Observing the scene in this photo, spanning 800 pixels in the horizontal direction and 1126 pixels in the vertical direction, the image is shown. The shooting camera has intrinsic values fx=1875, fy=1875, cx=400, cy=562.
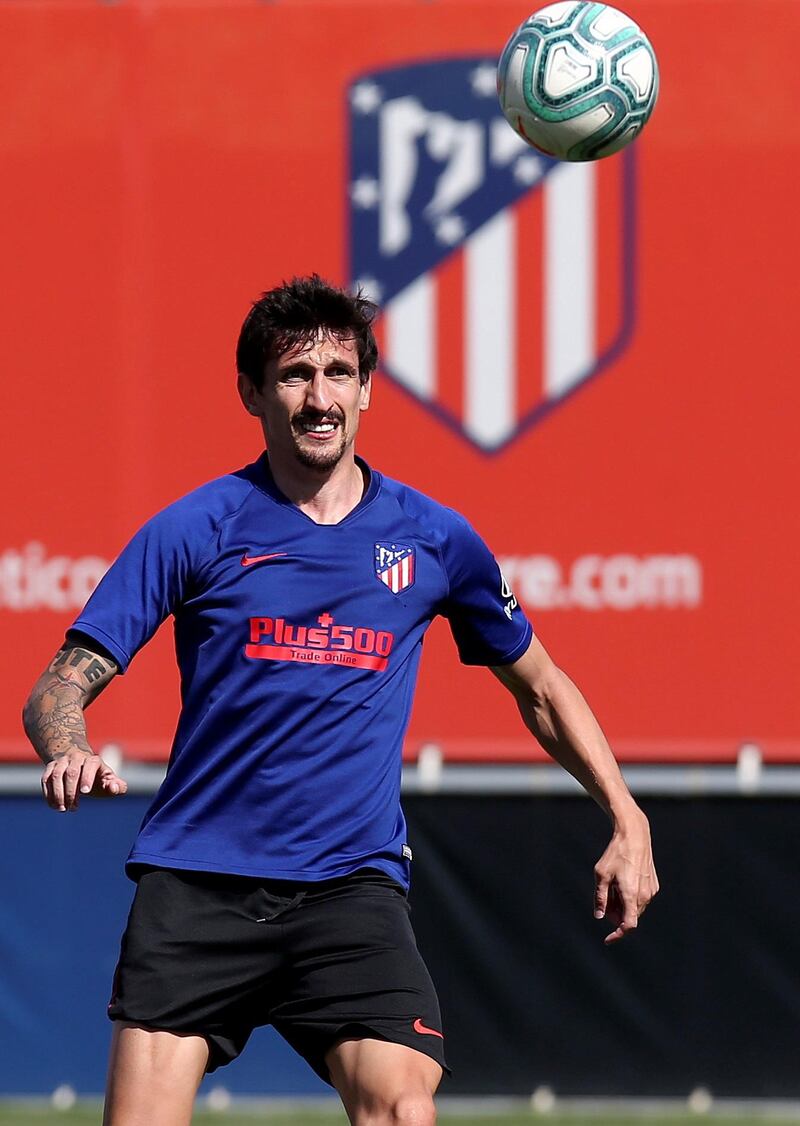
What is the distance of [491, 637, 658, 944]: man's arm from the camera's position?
387cm

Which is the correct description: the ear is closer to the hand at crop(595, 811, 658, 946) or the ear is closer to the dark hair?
the dark hair

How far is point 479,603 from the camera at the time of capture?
413cm

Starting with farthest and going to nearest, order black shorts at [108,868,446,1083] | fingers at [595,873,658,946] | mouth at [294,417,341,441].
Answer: mouth at [294,417,341,441], fingers at [595,873,658,946], black shorts at [108,868,446,1083]

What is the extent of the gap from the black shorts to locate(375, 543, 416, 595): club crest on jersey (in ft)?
2.05

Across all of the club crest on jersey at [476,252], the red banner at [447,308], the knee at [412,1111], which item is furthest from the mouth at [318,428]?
the club crest on jersey at [476,252]

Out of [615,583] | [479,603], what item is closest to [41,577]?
[615,583]

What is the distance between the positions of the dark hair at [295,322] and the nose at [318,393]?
89 mm

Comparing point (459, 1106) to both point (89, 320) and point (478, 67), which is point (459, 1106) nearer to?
point (89, 320)

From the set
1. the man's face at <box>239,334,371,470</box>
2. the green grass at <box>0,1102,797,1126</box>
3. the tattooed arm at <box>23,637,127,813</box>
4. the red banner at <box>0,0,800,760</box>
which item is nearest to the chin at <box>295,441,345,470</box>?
the man's face at <box>239,334,371,470</box>

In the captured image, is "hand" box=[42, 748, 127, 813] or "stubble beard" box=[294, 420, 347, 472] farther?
"stubble beard" box=[294, 420, 347, 472]

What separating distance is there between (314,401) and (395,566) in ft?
1.29

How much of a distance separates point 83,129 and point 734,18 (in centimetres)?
279

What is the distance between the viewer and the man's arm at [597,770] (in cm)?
387

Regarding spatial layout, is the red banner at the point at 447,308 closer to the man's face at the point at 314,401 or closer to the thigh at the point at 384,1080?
the man's face at the point at 314,401
